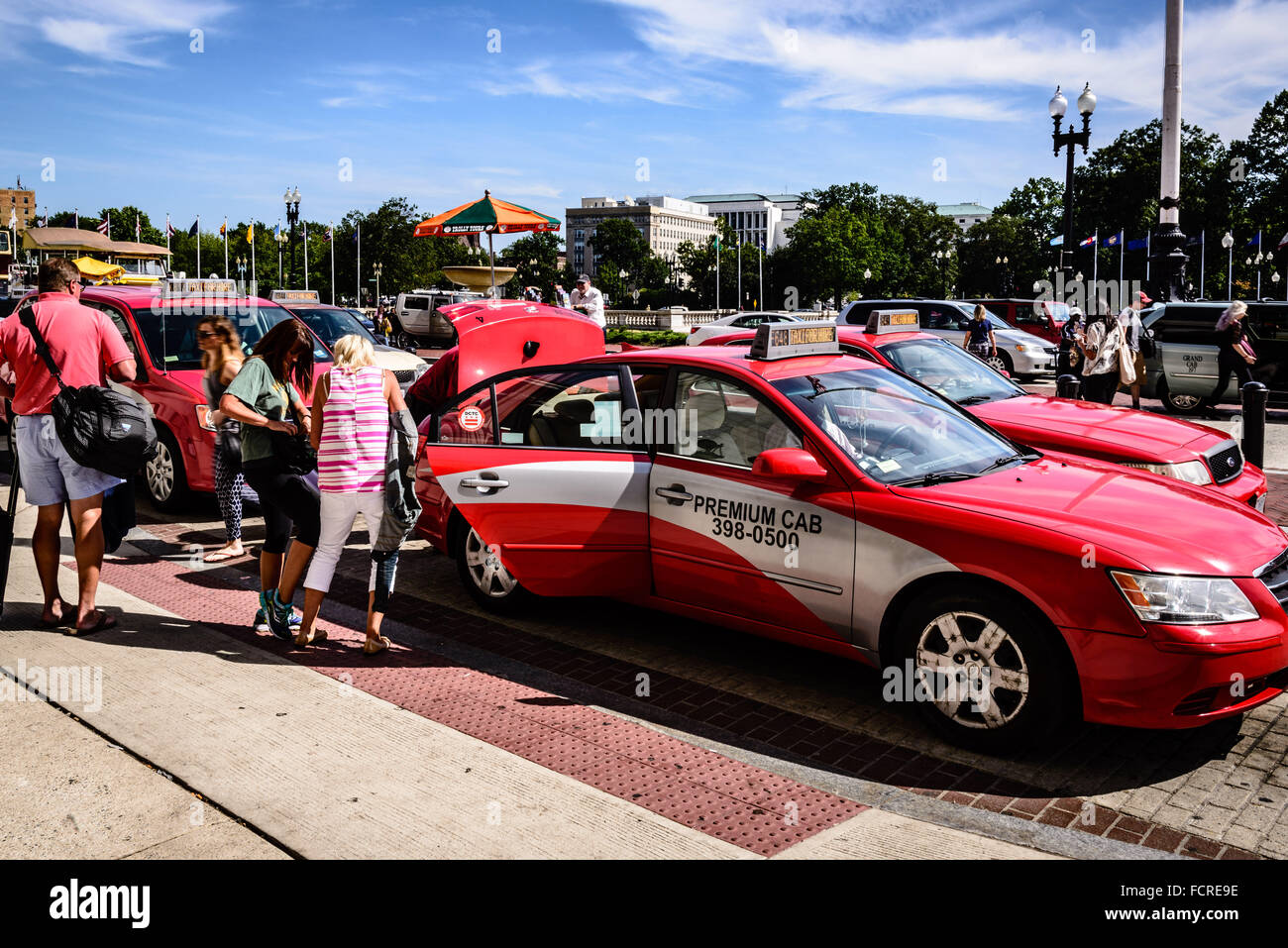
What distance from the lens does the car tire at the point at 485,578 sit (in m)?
6.09

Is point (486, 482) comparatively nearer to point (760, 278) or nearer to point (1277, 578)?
point (1277, 578)

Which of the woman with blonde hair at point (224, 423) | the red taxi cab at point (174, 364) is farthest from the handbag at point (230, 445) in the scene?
the red taxi cab at point (174, 364)

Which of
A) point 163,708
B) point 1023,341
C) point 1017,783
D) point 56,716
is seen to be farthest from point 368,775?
point 1023,341

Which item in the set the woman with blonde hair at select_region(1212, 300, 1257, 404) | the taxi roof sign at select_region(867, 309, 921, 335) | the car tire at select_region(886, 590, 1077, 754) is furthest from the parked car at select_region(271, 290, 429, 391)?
the woman with blonde hair at select_region(1212, 300, 1257, 404)

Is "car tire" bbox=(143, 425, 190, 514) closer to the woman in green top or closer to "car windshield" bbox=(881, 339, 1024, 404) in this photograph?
the woman in green top

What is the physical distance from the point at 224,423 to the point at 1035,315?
2196cm

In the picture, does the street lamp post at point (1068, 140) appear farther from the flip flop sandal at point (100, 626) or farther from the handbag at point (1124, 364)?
the flip flop sandal at point (100, 626)

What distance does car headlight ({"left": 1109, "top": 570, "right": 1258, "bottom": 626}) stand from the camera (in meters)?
3.86

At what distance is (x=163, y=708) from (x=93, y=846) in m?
1.27

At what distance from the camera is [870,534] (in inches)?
176

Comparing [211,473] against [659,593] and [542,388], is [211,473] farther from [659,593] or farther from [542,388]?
[659,593]

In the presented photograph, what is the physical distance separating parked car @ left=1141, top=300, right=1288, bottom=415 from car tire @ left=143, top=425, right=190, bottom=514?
13666mm

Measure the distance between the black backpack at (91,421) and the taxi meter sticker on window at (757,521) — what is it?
2967 mm

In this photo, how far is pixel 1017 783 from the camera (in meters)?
4.08
